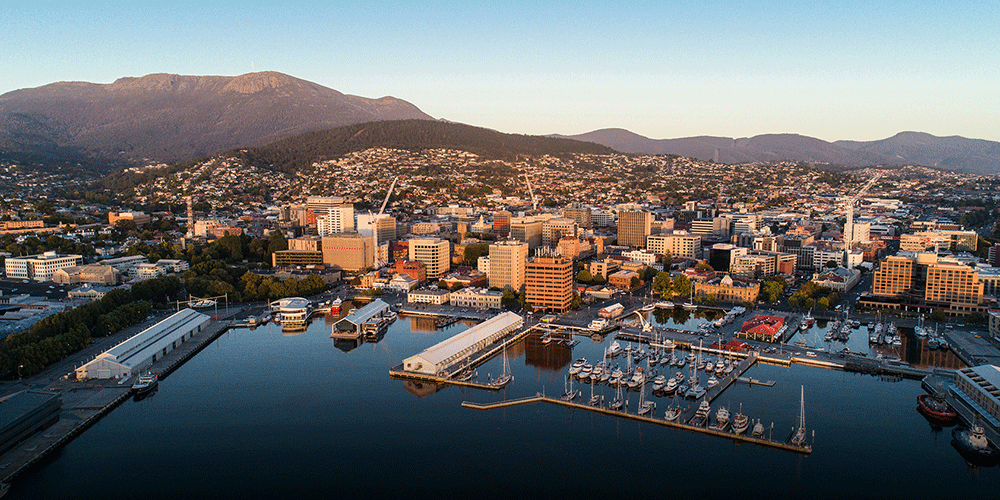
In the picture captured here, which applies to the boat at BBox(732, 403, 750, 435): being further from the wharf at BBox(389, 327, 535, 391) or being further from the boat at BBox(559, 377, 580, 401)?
the wharf at BBox(389, 327, 535, 391)

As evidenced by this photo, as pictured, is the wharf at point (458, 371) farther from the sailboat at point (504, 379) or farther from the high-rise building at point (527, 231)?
the high-rise building at point (527, 231)

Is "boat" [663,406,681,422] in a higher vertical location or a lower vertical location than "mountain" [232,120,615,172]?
lower

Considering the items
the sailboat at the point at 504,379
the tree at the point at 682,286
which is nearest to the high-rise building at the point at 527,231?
the tree at the point at 682,286

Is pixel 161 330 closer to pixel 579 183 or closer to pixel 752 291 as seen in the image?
pixel 752 291

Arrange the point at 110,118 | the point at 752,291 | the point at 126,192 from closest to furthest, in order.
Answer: the point at 752,291, the point at 126,192, the point at 110,118

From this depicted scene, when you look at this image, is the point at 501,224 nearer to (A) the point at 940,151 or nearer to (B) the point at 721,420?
(B) the point at 721,420

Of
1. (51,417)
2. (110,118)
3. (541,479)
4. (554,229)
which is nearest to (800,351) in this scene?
(541,479)

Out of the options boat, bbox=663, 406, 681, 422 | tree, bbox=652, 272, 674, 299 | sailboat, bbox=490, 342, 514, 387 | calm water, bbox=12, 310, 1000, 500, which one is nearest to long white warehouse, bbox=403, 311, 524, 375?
calm water, bbox=12, 310, 1000, 500
